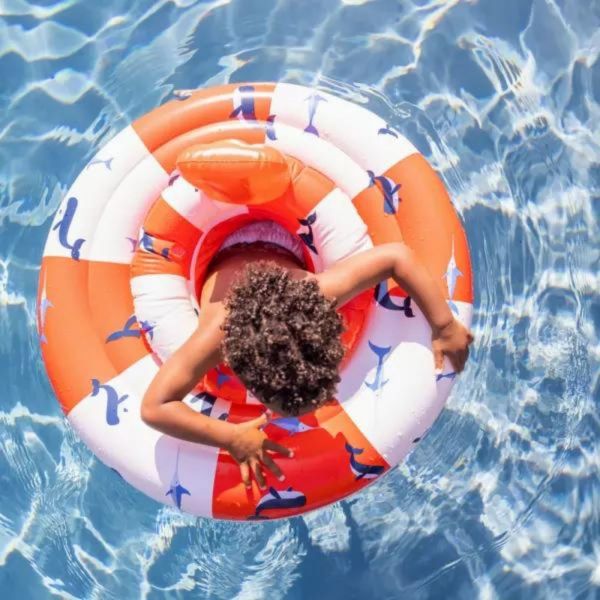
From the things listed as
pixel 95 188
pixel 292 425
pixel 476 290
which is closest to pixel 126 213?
pixel 95 188

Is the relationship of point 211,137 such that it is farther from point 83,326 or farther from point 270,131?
point 83,326

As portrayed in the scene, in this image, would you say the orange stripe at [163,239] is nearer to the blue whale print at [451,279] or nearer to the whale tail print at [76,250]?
the whale tail print at [76,250]

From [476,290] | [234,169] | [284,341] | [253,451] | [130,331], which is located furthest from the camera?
[476,290]

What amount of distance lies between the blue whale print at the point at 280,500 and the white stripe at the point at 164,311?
0.53 metres

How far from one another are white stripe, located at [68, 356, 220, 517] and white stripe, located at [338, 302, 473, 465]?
0.45m

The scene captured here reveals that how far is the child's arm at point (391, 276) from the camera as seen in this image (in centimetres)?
235

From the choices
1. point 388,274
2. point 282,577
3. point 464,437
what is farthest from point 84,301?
point 464,437

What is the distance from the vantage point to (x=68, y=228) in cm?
267

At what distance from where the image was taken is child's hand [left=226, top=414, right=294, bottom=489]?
239cm

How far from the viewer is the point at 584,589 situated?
3.32m

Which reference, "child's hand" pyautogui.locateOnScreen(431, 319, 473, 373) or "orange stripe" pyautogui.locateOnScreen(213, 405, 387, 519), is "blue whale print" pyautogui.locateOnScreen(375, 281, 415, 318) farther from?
"orange stripe" pyautogui.locateOnScreen(213, 405, 387, 519)

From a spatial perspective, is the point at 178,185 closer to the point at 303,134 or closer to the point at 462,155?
the point at 303,134

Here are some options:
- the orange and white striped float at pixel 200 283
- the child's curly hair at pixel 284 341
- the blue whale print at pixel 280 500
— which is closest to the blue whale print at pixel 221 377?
the orange and white striped float at pixel 200 283

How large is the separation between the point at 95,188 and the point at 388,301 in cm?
102
